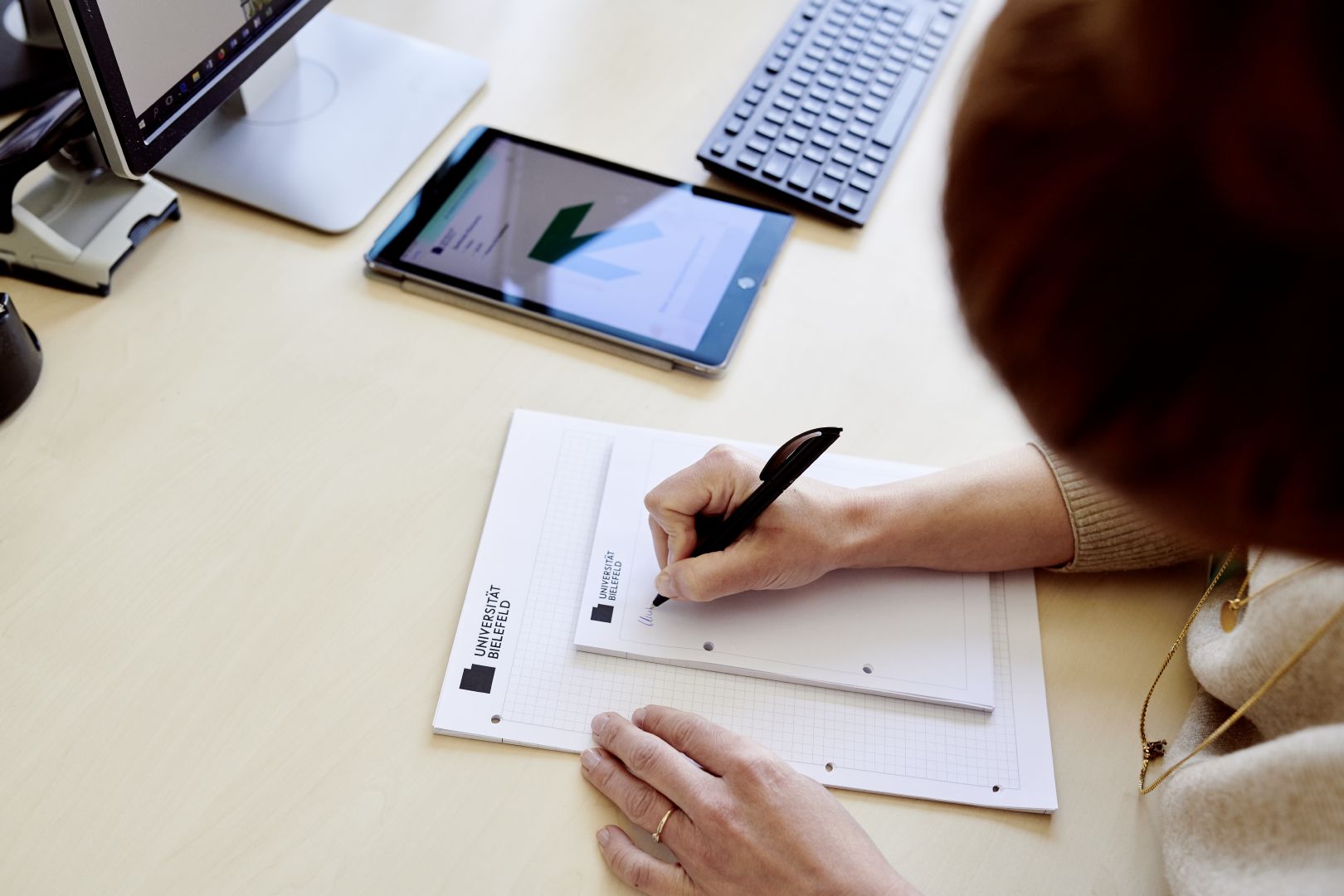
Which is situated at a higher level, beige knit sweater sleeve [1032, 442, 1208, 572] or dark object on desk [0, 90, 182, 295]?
dark object on desk [0, 90, 182, 295]

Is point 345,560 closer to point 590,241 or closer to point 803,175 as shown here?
point 590,241

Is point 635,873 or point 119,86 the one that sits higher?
point 119,86

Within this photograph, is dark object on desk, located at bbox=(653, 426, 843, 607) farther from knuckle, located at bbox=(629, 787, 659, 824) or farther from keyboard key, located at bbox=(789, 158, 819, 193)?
keyboard key, located at bbox=(789, 158, 819, 193)

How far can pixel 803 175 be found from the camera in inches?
37.3

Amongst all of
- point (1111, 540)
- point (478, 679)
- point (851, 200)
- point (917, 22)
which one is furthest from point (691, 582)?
point (917, 22)

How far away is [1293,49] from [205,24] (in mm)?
738

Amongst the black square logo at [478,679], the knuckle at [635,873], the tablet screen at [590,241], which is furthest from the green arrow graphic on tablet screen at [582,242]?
the knuckle at [635,873]

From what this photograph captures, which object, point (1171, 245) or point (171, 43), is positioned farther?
point (171, 43)

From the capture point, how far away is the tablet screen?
85 cm

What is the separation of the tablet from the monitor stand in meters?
0.06

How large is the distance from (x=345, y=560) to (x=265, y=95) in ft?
1.62

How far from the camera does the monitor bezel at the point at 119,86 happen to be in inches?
26.3

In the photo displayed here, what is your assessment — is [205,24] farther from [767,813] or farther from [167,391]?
[767,813]

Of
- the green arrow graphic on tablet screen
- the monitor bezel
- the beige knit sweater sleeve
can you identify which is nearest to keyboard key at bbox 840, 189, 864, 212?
the green arrow graphic on tablet screen
